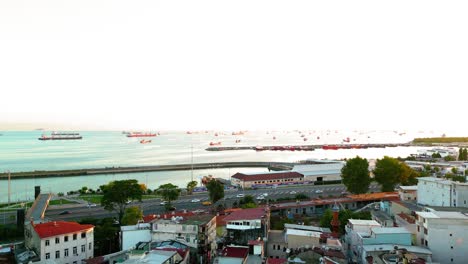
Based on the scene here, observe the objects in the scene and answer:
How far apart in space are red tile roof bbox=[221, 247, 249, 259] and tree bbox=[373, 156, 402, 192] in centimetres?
1519

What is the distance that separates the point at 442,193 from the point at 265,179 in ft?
47.0

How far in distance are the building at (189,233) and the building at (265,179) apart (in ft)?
53.3

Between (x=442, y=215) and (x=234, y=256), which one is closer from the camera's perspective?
(x=234, y=256)

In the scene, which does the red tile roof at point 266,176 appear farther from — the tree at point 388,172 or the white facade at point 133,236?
the white facade at point 133,236

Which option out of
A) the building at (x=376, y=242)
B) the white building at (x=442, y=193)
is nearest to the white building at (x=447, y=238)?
the building at (x=376, y=242)

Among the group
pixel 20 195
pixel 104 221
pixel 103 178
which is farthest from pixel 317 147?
→ pixel 104 221

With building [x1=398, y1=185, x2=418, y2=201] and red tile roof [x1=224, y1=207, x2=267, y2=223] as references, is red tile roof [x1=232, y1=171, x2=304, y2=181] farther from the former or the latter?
red tile roof [x1=224, y1=207, x2=267, y2=223]

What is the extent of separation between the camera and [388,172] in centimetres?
2300

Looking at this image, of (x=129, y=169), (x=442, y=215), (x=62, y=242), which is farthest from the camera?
(x=129, y=169)

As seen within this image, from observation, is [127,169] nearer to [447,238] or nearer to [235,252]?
[235,252]

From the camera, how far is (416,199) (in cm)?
1933

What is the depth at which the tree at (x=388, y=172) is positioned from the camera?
2294cm

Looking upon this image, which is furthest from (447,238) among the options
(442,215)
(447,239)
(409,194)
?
(409,194)

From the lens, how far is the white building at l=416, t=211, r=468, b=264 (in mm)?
11000
